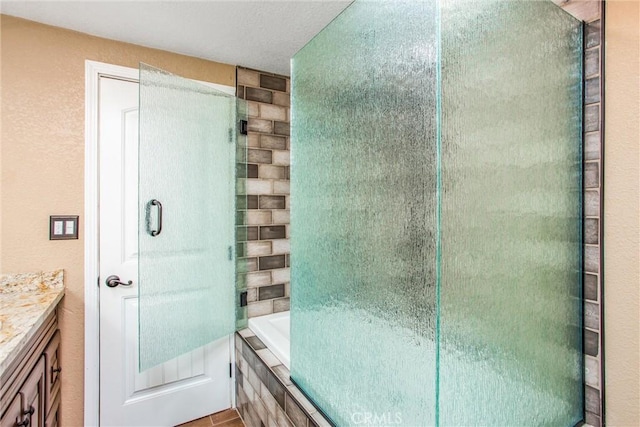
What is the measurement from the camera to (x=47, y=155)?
1.75 meters

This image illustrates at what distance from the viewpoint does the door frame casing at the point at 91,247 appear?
1.84 metres

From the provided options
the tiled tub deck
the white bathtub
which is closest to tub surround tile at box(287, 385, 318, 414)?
the tiled tub deck

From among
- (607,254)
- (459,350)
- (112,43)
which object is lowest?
(459,350)

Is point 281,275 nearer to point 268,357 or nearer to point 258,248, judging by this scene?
point 258,248

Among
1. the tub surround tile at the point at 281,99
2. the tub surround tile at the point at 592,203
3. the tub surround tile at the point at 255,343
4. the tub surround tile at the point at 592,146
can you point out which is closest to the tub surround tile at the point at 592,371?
the tub surround tile at the point at 592,203

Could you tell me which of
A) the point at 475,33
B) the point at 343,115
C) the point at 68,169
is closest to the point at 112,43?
the point at 68,169

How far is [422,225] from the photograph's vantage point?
0.83m

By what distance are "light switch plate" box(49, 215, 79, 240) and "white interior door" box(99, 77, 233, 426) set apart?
12 cm

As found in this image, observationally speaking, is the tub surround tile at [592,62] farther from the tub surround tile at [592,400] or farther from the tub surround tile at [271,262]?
the tub surround tile at [271,262]

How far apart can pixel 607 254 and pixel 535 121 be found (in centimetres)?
55

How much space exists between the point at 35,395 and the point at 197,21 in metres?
1.87

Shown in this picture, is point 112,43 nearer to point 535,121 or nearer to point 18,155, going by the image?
point 18,155

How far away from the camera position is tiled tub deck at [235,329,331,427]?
4.30 feet

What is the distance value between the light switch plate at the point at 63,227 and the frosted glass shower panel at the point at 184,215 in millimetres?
453
